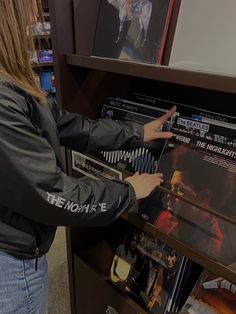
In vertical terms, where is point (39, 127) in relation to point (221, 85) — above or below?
below

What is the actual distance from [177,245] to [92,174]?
36cm

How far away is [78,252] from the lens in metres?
1.21

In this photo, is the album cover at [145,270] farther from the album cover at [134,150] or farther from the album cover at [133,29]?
the album cover at [133,29]

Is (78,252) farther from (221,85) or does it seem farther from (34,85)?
(221,85)

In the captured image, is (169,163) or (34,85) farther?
(169,163)

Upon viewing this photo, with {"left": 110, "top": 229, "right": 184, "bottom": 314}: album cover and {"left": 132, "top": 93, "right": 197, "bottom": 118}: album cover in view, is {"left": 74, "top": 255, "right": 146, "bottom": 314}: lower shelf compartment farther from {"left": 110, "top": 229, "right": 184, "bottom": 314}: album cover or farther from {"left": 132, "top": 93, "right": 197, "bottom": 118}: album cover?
{"left": 132, "top": 93, "right": 197, "bottom": 118}: album cover

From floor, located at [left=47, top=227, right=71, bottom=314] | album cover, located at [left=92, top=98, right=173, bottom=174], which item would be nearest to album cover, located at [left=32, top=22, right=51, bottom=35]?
album cover, located at [left=92, top=98, right=173, bottom=174]

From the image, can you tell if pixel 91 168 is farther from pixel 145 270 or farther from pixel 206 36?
pixel 206 36

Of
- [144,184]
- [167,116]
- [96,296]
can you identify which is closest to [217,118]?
[167,116]

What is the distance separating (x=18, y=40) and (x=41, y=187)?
29 cm

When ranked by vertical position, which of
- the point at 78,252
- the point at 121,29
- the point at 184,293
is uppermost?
the point at 121,29

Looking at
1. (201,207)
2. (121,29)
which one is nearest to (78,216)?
(201,207)

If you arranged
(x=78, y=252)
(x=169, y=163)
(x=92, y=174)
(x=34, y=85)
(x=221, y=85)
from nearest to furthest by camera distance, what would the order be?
(x=221, y=85) < (x=34, y=85) < (x=169, y=163) < (x=92, y=174) < (x=78, y=252)

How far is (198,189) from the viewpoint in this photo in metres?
0.79
